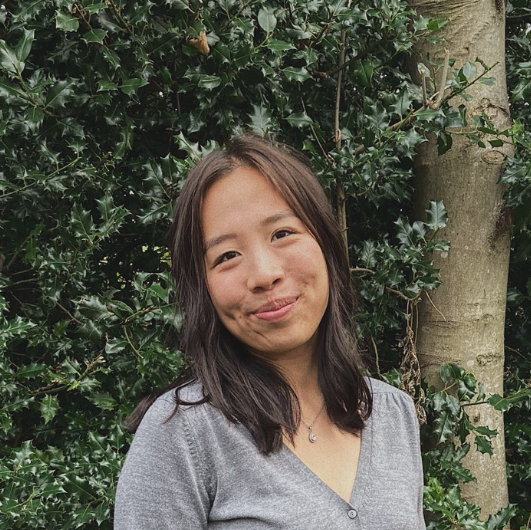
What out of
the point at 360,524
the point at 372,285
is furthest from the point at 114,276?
the point at 360,524

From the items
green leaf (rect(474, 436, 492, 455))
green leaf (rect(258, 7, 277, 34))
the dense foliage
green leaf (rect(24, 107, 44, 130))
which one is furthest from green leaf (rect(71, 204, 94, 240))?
green leaf (rect(474, 436, 492, 455))

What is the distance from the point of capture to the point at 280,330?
1.17 m

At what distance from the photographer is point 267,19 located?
1842mm

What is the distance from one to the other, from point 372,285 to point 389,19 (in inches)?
31.6

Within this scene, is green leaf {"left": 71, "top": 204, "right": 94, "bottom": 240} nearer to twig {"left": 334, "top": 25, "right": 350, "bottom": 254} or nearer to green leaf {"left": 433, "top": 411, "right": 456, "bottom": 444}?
twig {"left": 334, "top": 25, "right": 350, "bottom": 254}

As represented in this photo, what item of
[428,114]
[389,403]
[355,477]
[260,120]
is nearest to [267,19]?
[260,120]

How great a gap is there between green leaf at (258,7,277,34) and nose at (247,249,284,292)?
94cm

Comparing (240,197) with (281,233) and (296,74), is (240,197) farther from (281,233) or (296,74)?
(296,74)

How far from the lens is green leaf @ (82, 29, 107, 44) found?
1702mm

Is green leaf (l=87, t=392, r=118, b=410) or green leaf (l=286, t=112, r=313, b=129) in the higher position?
green leaf (l=286, t=112, r=313, b=129)

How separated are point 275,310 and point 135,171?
3.49 feet

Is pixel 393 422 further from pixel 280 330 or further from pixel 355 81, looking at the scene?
pixel 355 81

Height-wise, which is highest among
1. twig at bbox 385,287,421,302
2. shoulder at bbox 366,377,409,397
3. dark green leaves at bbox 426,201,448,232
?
dark green leaves at bbox 426,201,448,232

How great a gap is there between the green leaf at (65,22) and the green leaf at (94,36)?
0.13 feet
